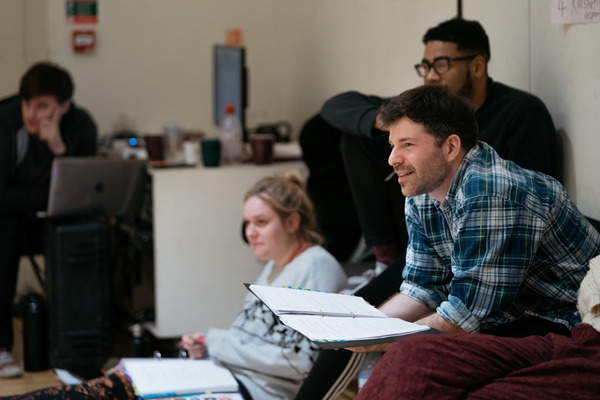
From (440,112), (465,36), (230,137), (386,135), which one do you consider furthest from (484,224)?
(230,137)

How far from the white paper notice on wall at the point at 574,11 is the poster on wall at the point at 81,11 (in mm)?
3366

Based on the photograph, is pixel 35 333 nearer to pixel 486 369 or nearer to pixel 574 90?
pixel 574 90

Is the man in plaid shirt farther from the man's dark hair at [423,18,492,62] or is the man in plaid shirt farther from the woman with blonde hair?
the man's dark hair at [423,18,492,62]

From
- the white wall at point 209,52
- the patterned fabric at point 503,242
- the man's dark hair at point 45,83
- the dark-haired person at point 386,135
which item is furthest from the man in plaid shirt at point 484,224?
the man's dark hair at point 45,83

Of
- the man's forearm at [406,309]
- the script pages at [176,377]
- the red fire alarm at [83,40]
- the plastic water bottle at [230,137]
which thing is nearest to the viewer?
the man's forearm at [406,309]

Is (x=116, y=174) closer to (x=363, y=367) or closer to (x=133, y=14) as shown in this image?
(x=363, y=367)

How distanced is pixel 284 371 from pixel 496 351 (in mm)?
864

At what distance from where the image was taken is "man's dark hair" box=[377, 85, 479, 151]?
1.58m

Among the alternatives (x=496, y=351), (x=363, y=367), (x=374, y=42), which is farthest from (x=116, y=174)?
(x=496, y=351)

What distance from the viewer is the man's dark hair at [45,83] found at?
348cm

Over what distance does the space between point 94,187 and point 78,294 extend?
0.44 m

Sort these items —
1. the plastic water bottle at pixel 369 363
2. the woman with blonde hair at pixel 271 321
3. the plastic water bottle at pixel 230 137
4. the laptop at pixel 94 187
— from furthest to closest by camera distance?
the plastic water bottle at pixel 230 137
the laptop at pixel 94 187
the plastic water bottle at pixel 369 363
the woman with blonde hair at pixel 271 321

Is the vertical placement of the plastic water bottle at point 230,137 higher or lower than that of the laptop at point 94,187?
higher

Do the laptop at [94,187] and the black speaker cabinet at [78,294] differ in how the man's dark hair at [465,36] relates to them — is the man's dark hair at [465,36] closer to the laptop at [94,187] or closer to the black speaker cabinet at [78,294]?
the laptop at [94,187]
